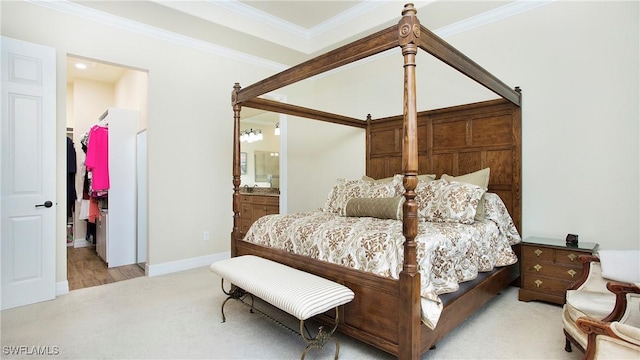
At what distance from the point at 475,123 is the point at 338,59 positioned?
2140 millimetres

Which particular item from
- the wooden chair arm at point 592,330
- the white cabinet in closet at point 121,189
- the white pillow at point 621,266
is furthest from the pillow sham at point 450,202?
the white cabinet in closet at point 121,189

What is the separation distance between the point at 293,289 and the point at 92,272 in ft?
10.8

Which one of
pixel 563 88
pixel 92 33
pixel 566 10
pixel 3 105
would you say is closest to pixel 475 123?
pixel 563 88

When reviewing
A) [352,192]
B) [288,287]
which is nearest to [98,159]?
[352,192]

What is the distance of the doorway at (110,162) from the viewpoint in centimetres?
403

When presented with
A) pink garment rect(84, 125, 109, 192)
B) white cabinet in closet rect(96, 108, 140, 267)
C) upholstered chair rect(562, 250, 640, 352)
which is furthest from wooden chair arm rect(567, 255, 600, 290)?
pink garment rect(84, 125, 109, 192)

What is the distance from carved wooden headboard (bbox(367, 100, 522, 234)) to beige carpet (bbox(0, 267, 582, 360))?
45.5 inches

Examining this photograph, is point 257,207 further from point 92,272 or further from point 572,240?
point 572,240

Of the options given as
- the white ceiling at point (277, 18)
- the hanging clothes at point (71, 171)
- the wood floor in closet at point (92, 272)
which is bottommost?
the wood floor in closet at point (92, 272)

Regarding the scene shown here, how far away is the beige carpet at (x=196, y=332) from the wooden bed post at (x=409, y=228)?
14.9 inches

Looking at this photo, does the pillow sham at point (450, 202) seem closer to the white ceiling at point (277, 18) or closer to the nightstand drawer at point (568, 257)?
the nightstand drawer at point (568, 257)

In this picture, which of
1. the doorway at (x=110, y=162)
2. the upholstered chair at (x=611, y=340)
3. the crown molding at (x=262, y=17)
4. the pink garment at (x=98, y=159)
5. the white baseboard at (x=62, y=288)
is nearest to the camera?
the upholstered chair at (x=611, y=340)

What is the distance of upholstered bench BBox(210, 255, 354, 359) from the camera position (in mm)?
1764

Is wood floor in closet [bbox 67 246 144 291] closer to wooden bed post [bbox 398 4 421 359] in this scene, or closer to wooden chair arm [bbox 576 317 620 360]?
wooden bed post [bbox 398 4 421 359]
